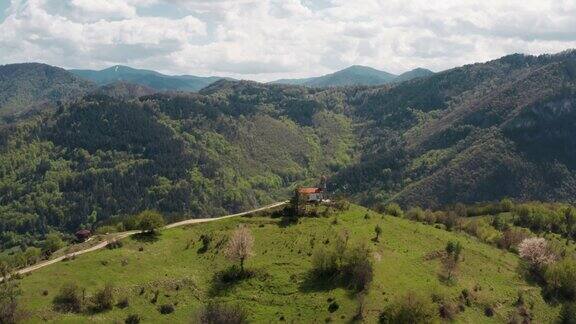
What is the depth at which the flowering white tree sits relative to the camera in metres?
139

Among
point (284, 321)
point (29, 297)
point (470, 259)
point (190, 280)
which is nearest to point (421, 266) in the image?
point (470, 259)

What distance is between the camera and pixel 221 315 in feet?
311

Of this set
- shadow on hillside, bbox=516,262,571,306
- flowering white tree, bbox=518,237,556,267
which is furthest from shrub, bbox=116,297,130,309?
flowering white tree, bbox=518,237,556,267

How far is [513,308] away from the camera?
385 ft

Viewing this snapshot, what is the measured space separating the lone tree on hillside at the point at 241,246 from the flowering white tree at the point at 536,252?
73.7m

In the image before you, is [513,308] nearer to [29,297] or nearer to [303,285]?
[303,285]

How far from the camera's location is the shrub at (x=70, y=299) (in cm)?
9525

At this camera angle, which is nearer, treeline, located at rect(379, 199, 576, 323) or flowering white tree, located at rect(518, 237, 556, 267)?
treeline, located at rect(379, 199, 576, 323)

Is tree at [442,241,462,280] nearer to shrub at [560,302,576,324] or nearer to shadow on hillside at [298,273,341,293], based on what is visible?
shrub at [560,302,576,324]

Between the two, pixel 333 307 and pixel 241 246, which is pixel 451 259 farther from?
pixel 241 246

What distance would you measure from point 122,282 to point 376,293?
48964 mm

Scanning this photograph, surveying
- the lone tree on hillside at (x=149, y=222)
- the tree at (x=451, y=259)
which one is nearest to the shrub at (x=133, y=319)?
the lone tree on hillside at (x=149, y=222)

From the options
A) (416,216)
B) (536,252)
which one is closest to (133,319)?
(536,252)

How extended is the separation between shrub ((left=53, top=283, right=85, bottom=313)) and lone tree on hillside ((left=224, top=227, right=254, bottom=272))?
103ft
